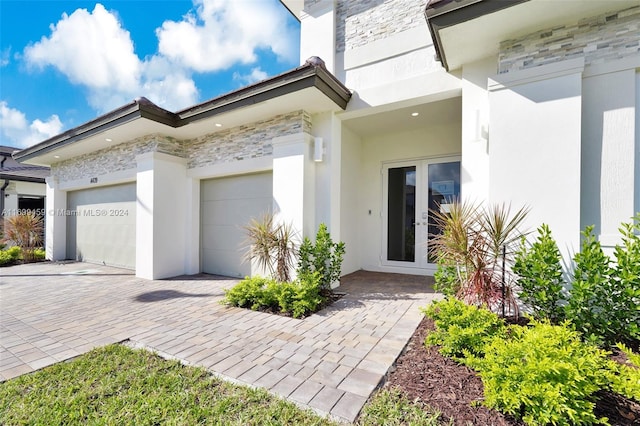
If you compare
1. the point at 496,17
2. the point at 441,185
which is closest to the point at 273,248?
the point at 441,185

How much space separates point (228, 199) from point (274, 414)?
5864mm

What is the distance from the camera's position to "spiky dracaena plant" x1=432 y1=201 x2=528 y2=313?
3.49 meters

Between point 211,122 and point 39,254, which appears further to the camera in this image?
point 39,254

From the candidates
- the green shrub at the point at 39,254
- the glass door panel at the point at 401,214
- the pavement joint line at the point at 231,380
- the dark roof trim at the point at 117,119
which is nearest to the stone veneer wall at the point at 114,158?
the dark roof trim at the point at 117,119

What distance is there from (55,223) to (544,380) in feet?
48.1

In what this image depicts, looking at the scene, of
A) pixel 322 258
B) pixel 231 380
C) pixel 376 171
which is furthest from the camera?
pixel 376 171

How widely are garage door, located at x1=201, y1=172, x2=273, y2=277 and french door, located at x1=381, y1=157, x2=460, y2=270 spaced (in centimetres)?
328

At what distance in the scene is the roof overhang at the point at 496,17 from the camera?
11.0ft

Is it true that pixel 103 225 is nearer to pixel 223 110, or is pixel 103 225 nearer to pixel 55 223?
pixel 55 223

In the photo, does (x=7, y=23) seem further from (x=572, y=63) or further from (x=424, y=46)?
(x=572, y=63)

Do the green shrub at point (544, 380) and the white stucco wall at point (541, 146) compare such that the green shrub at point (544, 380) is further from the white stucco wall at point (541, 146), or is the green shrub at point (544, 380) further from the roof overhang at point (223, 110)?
the roof overhang at point (223, 110)

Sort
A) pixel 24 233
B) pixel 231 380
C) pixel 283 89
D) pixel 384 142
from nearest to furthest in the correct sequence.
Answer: pixel 231 380 < pixel 283 89 < pixel 384 142 < pixel 24 233

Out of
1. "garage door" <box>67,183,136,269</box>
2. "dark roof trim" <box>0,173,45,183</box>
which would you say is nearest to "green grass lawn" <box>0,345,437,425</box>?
"garage door" <box>67,183,136,269</box>

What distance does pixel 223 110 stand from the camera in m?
5.79
